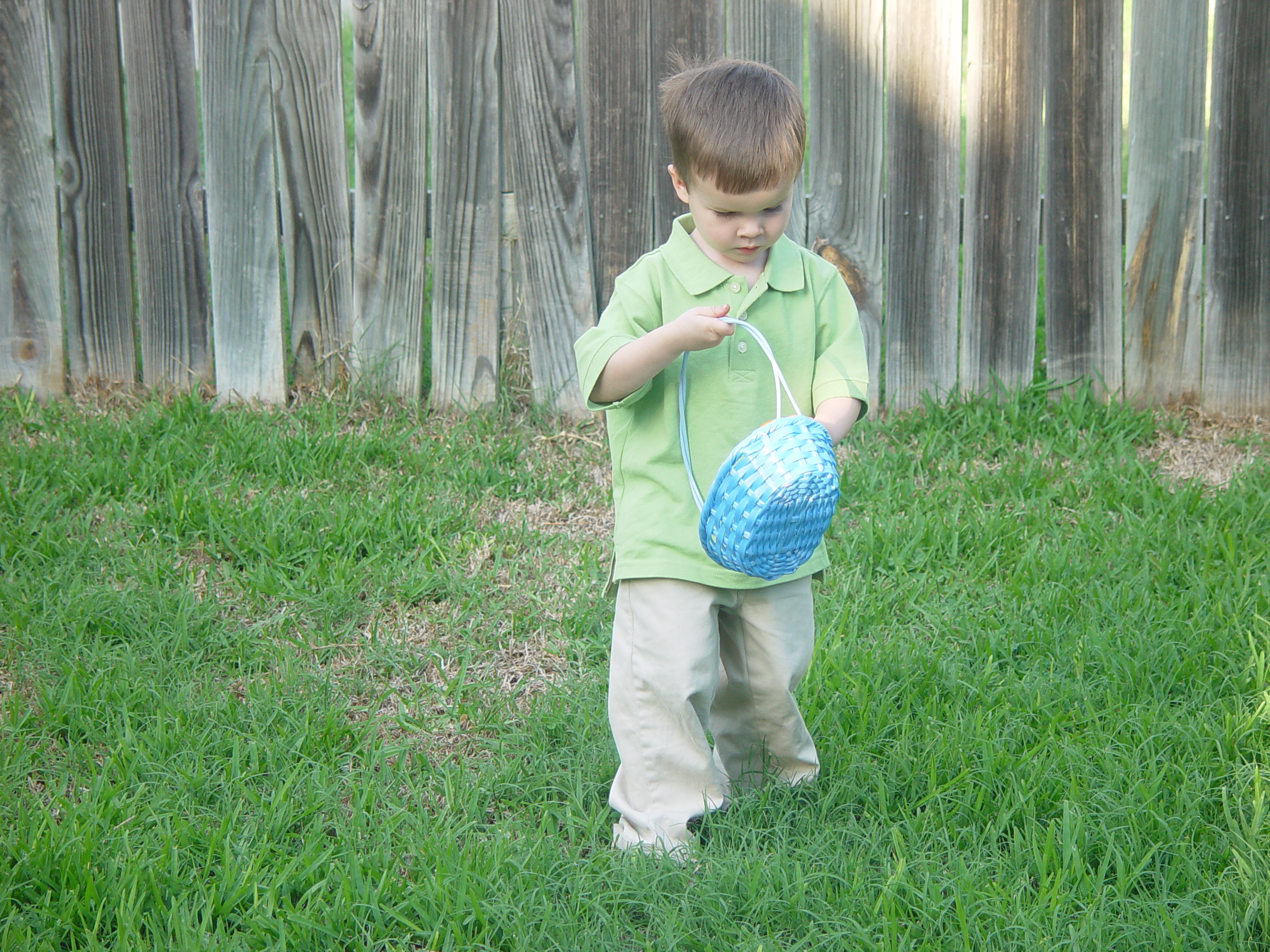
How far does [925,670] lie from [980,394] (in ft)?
5.60

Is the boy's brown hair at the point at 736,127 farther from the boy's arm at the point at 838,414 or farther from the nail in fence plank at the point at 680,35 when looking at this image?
the nail in fence plank at the point at 680,35

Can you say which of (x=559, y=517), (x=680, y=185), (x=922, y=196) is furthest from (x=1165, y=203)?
(x=680, y=185)

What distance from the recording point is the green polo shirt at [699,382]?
7.06 ft

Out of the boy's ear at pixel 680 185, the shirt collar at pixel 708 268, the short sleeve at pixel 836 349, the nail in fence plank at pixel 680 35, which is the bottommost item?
the short sleeve at pixel 836 349

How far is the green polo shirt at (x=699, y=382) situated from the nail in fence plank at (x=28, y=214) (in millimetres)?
2996

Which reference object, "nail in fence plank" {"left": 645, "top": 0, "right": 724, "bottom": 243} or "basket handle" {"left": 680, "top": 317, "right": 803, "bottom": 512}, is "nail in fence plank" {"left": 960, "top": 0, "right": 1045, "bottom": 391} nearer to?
"nail in fence plank" {"left": 645, "top": 0, "right": 724, "bottom": 243}

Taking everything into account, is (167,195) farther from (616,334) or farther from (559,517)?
(616,334)

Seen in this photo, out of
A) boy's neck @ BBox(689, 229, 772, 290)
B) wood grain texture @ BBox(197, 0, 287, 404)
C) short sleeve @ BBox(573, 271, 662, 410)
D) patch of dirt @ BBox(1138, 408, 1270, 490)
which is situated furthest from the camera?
wood grain texture @ BBox(197, 0, 287, 404)

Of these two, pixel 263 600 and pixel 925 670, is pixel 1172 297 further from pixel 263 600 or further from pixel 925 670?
pixel 263 600

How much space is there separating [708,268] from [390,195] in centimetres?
234

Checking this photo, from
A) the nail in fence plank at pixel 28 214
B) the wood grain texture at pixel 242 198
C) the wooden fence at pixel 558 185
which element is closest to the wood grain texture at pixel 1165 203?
the wooden fence at pixel 558 185

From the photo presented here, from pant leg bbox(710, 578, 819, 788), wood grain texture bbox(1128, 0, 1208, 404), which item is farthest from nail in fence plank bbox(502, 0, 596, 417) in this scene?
pant leg bbox(710, 578, 819, 788)

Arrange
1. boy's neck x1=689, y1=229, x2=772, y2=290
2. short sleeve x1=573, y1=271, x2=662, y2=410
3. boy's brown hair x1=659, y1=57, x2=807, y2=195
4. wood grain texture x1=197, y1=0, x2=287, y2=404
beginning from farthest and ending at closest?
wood grain texture x1=197, y1=0, x2=287, y2=404 → boy's neck x1=689, y1=229, x2=772, y2=290 → short sleeve x1=573, y1=271, x2=662, y2=410 → boy's brown hair x1=659, y1=57, x2=807, y2=195

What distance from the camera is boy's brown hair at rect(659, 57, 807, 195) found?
1.93 m
